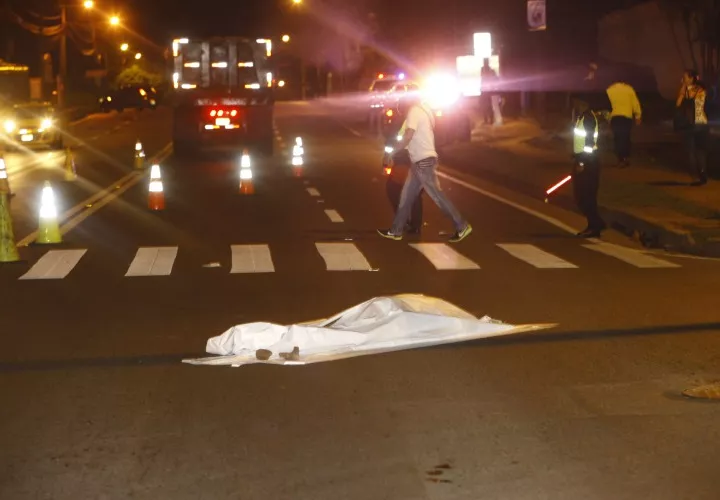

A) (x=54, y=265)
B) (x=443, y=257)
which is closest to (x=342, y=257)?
(x=443, y=257)

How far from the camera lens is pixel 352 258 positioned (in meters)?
14.9

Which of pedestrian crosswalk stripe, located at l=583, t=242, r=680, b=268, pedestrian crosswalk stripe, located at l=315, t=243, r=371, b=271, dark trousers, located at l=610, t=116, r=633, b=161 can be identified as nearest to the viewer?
pedestrian crosswalk stripe, located at l=315, t=243, r=371, b=271

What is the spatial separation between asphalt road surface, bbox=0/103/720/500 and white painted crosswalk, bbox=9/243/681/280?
2.9 inches

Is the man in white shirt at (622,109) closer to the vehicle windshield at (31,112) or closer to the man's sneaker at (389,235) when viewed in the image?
the man's sneaker at (389,235)

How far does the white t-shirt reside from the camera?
15.9 metres

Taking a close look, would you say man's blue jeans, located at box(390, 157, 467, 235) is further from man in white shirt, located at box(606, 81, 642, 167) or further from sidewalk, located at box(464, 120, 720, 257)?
man in white shirt, located at box(606, 81, 642, 167)

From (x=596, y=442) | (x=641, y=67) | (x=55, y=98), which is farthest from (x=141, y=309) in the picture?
(x=55, y=98)

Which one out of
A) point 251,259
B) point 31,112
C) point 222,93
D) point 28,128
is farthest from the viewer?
point 31,112

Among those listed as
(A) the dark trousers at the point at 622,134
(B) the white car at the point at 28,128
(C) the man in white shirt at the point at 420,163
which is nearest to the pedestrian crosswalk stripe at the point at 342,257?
(C) the man in white shirt at the point at 420,163

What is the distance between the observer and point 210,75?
35844 millimetres

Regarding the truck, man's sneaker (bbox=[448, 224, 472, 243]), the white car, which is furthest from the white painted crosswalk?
the white car

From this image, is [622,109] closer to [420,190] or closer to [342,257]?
[420,190]

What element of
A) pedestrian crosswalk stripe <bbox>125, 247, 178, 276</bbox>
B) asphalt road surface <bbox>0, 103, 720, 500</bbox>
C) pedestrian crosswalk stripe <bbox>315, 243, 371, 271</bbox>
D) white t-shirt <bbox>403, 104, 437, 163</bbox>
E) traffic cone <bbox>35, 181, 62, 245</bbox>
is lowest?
asphalt road surface <bbox>0, 103, 720, 500</bbox>

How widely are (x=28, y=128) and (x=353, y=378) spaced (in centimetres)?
3279
